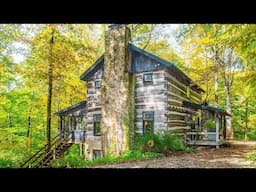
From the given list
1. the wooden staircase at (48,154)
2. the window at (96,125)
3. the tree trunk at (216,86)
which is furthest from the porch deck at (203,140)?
the wooden staircase at (48,154)

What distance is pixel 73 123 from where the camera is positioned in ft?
34.2

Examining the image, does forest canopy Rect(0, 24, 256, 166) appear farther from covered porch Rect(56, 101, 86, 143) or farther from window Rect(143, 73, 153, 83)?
window Rect(143, 73, 153, 83)

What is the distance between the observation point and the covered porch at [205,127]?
28.8 feet

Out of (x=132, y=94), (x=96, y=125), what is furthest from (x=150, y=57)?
(x=96, y=125)

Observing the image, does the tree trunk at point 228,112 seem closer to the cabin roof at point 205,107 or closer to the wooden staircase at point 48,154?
the cabin roof at point 205,107

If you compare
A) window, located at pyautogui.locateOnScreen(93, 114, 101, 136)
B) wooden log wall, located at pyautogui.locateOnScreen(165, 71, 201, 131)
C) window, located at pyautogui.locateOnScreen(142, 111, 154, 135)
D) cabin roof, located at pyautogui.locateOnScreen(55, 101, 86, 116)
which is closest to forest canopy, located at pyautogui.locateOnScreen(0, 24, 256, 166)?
cabin roof, located at pyautogui.locateOnScreen(55, 101, 86, 116)

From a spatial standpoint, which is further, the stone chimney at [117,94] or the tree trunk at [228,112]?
the tree trunk at [228,112]

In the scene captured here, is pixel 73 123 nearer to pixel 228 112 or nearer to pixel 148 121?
pixel 148 121

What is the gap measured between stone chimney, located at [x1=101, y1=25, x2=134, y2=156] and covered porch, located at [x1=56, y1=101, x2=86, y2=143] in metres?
1.58

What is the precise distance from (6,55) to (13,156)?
11.0 ft

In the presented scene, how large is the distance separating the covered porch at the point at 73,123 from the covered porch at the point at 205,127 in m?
3.64

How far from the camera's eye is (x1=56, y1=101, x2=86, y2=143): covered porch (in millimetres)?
9812
